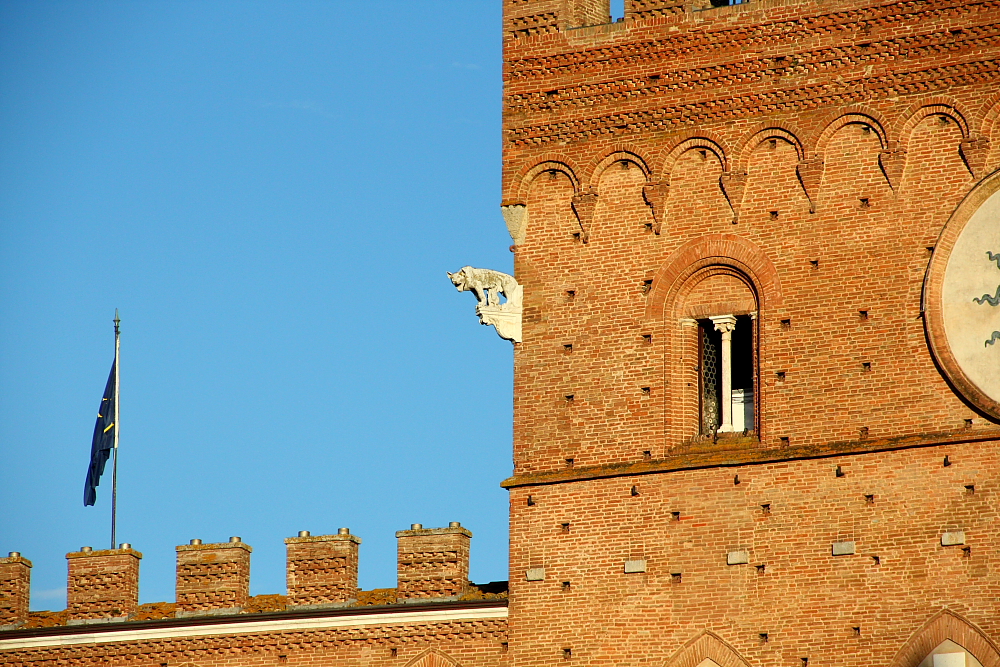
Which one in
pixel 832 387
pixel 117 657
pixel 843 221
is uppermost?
pixel 843 221

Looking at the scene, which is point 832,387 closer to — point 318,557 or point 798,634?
point 798,634

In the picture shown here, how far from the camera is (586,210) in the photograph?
88.3 feet

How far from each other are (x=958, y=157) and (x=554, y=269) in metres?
4.80

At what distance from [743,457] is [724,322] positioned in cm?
167

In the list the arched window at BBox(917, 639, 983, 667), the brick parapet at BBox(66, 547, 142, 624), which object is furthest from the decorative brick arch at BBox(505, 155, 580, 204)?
the arched window at BBox(917, 639, 983, 667)

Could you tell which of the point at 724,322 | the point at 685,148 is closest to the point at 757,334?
the point at 724,322

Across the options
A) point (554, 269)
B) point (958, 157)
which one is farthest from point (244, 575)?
point (958, 157)

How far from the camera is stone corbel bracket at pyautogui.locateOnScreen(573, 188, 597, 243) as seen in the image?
88.2 feet

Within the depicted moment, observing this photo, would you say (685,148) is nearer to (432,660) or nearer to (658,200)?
(658,200)

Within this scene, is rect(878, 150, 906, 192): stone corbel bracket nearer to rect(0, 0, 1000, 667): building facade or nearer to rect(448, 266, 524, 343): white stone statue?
rect(0, 0, 1000, 667): building facade

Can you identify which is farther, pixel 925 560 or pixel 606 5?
pixel 606 5

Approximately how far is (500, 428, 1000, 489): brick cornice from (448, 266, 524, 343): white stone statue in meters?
1.72

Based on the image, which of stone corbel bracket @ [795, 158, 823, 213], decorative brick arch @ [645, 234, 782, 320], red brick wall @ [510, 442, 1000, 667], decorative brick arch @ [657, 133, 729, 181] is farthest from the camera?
decorative brick arch @ [657, 133, 729, 181]

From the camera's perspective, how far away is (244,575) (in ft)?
89.4
